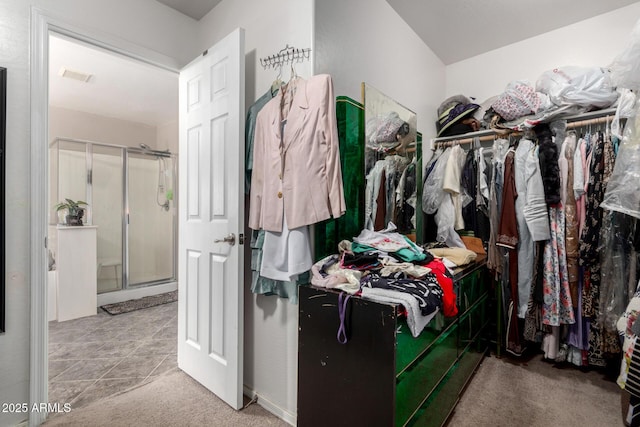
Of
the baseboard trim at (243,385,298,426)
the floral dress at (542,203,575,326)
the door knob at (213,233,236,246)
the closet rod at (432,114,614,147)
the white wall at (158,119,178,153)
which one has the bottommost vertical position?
the baseboard trim at (243,385,298,426)

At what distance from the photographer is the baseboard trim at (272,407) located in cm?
159

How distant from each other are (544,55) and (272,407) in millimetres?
3354

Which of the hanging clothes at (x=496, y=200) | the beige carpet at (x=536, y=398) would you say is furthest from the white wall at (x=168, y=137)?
the beige carpet at (x=536, y=398)

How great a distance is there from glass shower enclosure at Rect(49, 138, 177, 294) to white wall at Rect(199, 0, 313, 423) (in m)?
2.91

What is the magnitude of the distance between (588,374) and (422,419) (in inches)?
64.1

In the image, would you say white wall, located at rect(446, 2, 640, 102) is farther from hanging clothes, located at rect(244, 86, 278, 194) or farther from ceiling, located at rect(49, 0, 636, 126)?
hanging clothes, located at rect(244, 86, 278, 194)

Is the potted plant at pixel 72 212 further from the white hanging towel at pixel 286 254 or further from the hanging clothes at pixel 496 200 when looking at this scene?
the hanging clothes at pixel 496 200

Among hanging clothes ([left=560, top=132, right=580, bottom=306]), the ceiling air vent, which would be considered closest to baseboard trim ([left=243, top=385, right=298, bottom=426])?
hanging clothes ([left=560, top=132, right=580, bottom=306])

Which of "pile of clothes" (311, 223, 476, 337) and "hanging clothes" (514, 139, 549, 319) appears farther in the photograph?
"hanging clothes" (514, 139, 549, 319)

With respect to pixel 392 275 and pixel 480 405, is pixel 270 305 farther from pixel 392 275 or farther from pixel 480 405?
pixel 480 405

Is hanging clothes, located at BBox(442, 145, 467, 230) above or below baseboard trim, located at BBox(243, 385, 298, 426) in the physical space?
above

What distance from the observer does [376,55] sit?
2.01m

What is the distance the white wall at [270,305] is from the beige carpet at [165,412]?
15cm

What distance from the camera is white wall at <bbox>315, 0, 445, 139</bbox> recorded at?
5.32ft
